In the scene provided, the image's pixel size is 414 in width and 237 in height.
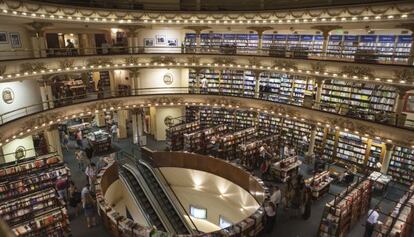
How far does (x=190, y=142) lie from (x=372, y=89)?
1060cm

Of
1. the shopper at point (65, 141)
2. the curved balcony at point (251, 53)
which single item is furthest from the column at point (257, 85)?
the shopper at point (65, 141)

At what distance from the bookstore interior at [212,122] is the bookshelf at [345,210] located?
62 mm

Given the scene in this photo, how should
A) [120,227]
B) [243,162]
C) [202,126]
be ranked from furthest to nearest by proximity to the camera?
[202,126] < [243,162] < [120,227]

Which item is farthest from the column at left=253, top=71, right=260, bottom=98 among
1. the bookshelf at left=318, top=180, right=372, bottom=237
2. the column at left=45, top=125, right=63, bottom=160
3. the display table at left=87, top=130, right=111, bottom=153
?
the column at left=45, top=125, right=63, bottom=160

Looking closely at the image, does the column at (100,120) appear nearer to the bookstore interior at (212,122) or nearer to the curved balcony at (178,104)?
the bookstore interior at (212,122)

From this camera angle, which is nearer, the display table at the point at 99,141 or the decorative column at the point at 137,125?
the display table at the point at 99,141

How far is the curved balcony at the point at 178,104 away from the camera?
1264 cm

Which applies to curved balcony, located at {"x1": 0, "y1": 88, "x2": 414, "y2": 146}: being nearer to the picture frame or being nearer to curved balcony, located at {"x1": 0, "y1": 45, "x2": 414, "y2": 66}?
curved balcony, located at {"x1": 0, "y1": 45, "x2": 414, "y2": 66}

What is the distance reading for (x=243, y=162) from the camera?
52.6 ft

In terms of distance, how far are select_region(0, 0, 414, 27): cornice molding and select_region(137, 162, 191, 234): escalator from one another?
8.69 m

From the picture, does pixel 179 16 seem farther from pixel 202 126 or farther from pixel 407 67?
pixel 407 67

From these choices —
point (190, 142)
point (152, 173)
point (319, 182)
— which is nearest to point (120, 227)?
point (152, 173)

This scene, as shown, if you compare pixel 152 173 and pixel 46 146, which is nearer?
pixel 152 173

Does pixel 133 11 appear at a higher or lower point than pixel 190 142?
higher
